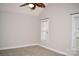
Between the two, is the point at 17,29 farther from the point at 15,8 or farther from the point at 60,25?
the point at 60,25

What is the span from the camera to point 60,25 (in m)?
1.85

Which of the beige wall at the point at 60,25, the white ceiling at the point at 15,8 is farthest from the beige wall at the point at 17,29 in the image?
the beige wall at the point at 60,25

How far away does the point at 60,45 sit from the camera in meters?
1.83

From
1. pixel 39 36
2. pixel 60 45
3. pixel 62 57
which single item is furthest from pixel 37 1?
pixel 62 57

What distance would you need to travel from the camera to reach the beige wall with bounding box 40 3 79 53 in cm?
180

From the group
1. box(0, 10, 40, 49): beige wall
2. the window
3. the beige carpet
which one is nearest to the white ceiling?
box(0, 10, 40, 49): beige wall

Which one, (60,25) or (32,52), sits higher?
(60,25)

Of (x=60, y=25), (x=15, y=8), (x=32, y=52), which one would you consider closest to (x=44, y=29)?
(x=60, y=25)

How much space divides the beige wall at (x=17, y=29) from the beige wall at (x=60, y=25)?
178 millimetres

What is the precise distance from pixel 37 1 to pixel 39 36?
548 mm

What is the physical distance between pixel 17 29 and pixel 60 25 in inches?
26.7

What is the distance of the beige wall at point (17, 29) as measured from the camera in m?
1.80

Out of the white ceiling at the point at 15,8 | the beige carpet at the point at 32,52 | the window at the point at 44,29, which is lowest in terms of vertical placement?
the beige carpet at the point at 32,52

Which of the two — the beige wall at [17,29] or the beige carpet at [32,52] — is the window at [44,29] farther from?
the beige carpet at [32,52]
